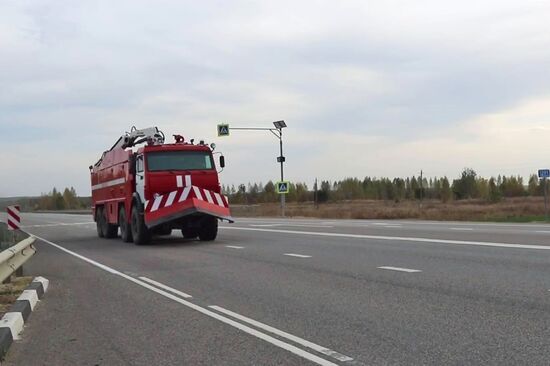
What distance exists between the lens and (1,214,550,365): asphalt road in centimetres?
601

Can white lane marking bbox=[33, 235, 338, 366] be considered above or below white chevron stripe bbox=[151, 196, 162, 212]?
below

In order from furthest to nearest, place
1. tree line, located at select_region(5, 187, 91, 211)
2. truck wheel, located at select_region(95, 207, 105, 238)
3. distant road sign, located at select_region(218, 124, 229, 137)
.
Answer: tree line, located at select_region(5, 187, 91, 211) → distant road sign, located at select_region(218, 124, 229, 137) → truck wheel, located at select_region(95, 207, 105, 238)

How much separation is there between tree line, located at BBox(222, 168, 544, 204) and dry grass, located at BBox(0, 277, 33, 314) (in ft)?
323

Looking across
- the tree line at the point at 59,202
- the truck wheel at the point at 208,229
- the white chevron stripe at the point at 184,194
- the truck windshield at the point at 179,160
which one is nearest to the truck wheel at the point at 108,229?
the truck wheel at the point at 208,229

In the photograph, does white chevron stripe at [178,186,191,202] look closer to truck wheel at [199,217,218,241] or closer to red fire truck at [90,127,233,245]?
red fire truck at [90,127,233,245]

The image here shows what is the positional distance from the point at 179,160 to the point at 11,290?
383 inches

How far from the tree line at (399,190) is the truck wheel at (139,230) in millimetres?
89840

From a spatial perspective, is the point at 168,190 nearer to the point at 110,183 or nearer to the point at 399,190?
the point at 110,183

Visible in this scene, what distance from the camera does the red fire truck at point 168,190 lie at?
18.5 metres

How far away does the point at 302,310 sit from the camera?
8.02 m

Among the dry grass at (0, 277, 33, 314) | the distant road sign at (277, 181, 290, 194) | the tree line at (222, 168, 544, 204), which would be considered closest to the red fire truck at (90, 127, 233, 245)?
the dry grass at (0, 277, 33, 314)

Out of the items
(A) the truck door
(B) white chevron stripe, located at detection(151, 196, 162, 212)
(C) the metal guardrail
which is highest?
(A) the truck door

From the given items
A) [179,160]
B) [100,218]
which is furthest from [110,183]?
[179,160]

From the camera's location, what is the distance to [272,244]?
1819cm
